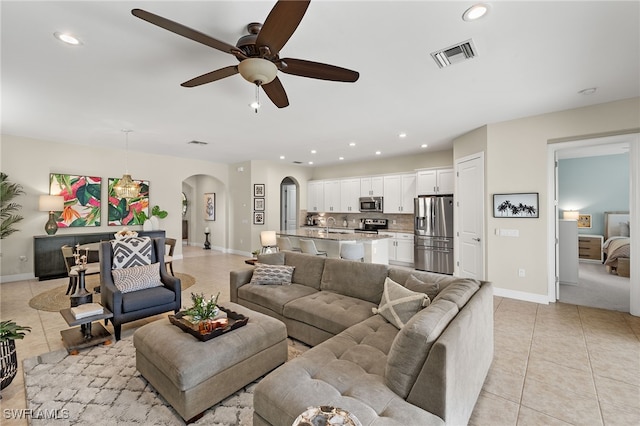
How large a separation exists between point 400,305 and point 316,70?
2.02 meters

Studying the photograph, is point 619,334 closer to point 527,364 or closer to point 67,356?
point 527,364

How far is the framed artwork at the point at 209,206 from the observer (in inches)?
393

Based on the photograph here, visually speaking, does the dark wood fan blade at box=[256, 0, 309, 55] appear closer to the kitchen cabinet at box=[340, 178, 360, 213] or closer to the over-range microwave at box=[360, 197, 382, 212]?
the over-range microwave at box=[360, 197, 382, 212]

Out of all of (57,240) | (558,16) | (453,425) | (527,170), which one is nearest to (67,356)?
(453,425)

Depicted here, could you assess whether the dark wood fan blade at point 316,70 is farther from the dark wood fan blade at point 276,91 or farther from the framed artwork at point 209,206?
the framed artwork at point 209,206

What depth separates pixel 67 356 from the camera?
8.75 ft

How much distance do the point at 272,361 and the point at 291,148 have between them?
5068 mm

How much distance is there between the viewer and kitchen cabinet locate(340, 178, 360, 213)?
8180 millimetres

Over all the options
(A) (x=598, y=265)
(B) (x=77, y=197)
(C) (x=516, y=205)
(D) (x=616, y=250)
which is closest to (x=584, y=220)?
(A) (x=598, y=265)

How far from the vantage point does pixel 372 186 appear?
7883mm

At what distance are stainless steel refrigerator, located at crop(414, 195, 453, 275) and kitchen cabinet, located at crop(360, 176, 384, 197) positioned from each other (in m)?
1.27

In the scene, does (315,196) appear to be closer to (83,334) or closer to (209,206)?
(209,206)

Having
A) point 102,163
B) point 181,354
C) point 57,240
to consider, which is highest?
point 102,163

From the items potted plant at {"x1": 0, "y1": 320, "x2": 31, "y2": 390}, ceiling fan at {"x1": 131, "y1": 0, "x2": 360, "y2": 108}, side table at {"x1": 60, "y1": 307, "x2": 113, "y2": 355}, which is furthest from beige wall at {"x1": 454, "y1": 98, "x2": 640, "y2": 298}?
potted plant at {"x1": 0, "y1": 320, "x2": 31, "y2": 390}
